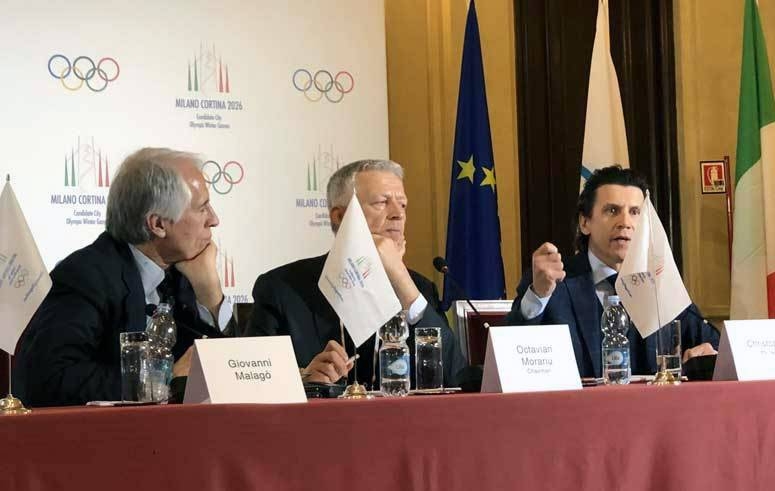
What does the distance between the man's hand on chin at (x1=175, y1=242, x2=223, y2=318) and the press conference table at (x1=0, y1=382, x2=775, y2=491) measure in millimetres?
1210

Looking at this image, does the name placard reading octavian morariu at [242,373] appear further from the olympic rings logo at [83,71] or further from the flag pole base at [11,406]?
the olympic rings logo at [83,71]

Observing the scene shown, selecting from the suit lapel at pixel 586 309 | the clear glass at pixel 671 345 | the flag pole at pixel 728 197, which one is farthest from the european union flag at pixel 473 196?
the clear glass at pixel 671 345

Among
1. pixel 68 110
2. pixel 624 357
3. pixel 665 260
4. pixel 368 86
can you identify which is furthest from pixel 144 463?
pixel 368 86

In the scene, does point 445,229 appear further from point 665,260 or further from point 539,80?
point 665,260

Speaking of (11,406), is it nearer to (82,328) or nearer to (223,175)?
(82,328)

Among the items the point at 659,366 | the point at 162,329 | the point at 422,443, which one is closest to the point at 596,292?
the point at 659,366

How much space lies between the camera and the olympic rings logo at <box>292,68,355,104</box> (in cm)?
598

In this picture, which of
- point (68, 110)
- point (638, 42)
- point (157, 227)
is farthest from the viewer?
point (638, 42)

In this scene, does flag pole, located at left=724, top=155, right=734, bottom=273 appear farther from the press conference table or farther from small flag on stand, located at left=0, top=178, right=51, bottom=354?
small flag on stand, located at left=0, top=178, right=51, bottom=354

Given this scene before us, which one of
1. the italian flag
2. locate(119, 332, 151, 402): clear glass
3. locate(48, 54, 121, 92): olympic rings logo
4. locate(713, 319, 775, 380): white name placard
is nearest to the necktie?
locate(119, 332, 151, 402): clear glass

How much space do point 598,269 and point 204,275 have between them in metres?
1.38

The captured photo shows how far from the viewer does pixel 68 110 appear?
540 cm

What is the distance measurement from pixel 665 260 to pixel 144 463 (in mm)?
1590

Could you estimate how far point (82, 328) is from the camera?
9.84 ft
